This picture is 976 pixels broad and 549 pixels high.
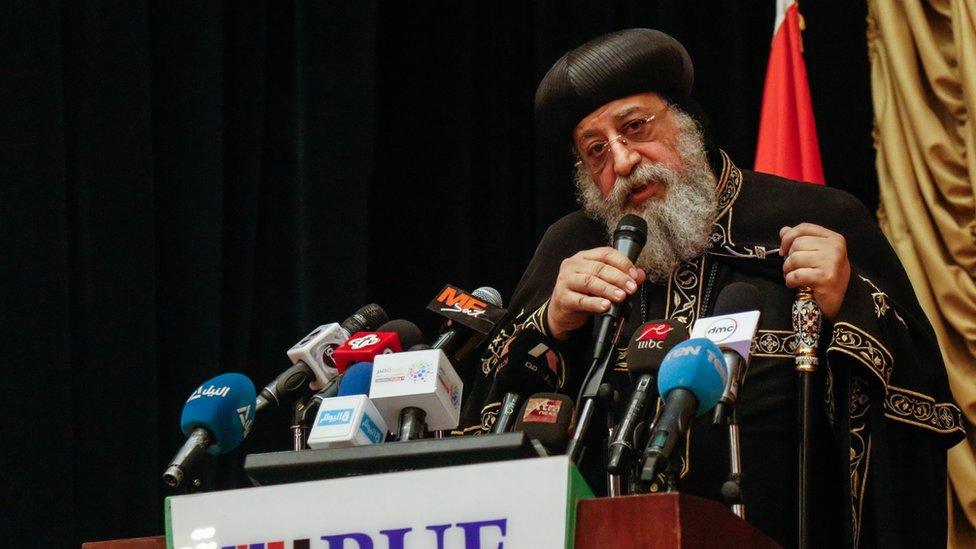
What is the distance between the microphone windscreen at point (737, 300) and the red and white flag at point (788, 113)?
6.50 feet

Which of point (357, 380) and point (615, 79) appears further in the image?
point (615, 79)

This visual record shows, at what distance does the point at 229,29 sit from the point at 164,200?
669 millimetres

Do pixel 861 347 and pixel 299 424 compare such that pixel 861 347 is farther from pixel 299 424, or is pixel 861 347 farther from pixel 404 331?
pixel 299 424

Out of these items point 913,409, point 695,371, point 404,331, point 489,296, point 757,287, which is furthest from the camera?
point 489,296

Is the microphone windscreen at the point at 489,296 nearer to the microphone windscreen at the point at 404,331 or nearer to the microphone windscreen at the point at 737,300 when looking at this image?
the microphone windscreen at the point at 404,331

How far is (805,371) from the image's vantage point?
223cm

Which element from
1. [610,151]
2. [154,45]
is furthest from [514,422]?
[154,45]

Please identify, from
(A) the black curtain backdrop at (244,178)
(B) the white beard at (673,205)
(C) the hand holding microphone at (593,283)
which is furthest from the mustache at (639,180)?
(A) the black curtain backdrop at (244,178)

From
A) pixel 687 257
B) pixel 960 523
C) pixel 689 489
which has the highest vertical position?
pixel 687 257

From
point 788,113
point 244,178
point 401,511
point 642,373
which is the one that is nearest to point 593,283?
point 642,373

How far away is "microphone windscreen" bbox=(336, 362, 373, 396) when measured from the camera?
2.23 m

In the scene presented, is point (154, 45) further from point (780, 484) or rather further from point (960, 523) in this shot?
point (960, 523)

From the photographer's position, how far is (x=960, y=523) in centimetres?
369

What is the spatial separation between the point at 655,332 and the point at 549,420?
0.25 meters
